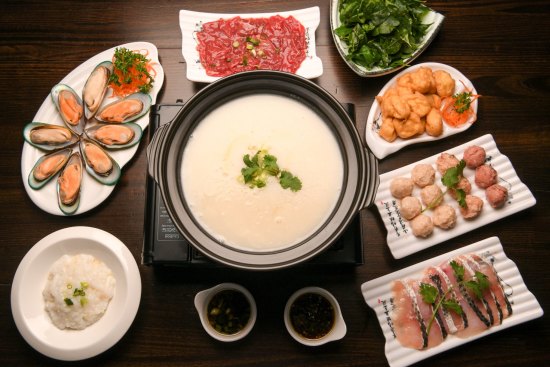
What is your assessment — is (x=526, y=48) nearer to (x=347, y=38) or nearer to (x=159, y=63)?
(x=347, y=38)

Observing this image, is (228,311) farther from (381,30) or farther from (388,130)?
(381,30)

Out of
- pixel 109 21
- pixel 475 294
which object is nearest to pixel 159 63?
pixel 109 21

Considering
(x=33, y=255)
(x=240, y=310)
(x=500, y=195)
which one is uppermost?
(x=500, y=195)

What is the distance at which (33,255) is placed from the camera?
2207mm

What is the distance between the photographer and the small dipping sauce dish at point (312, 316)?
2.17 metres

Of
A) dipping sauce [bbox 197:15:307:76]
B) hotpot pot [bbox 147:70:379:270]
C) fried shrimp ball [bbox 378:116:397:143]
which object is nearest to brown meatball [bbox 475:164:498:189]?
fried shrimp ball [bbox 378:116:397:143]

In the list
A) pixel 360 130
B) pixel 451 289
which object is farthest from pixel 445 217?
pixel 360 130

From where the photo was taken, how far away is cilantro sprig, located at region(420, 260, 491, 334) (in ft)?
7.35

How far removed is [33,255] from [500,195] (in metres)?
2.18

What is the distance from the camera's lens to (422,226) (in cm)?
228

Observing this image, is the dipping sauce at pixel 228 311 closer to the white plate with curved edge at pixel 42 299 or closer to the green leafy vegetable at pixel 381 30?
the white plate with curved edge at pixel 42 299

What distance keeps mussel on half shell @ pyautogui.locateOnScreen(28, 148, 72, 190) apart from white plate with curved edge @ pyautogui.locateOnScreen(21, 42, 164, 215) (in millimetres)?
30

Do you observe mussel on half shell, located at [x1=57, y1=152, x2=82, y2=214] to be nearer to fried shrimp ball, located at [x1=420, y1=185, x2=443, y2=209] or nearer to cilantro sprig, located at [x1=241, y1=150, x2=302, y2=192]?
cilantro sprig, located at [x1=241, y1=150, x2=302, y2=192]

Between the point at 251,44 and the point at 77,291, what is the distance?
1.47 metres
